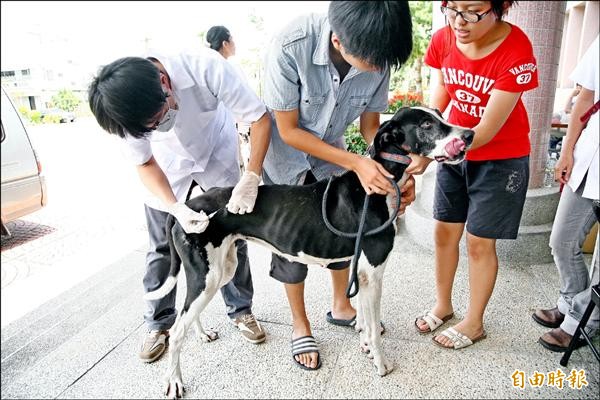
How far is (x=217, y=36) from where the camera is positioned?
138 inches

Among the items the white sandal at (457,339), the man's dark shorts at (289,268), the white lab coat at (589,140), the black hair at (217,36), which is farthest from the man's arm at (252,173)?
the black hair at (217,36)

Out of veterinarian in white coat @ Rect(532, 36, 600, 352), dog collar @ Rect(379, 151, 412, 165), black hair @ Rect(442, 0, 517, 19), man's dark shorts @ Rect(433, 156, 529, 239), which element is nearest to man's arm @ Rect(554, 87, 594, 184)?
veterinarian in white coat @ Rect(532, 36, 600, 352)

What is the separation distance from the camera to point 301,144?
4.95 feet

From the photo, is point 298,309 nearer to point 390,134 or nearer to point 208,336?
point 208,336

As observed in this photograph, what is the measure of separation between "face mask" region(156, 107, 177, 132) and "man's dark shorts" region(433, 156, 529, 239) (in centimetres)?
131

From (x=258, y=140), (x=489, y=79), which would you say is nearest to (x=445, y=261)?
(x=489, y=79)

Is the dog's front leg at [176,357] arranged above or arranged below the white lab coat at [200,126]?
below

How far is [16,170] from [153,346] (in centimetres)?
119

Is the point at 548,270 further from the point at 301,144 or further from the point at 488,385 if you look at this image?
the point at 301,144

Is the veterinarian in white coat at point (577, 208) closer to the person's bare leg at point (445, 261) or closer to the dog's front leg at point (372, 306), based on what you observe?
the person's bare leg at point (445, 261)

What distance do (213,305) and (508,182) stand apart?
174 centimetres

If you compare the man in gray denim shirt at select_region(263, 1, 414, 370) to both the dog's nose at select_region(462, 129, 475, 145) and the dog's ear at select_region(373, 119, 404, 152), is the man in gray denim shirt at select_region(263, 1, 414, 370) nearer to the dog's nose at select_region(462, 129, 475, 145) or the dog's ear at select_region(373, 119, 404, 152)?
the dog's ear at select_region(373, 119, 404, 152)

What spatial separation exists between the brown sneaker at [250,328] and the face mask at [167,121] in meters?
1.08

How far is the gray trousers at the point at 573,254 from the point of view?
1722 mm
